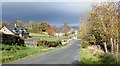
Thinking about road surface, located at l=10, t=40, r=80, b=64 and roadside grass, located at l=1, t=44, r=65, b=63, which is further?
roadside grass, located at l=1, t=44, r=65, b=63

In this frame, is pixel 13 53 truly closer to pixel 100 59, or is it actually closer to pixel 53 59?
pixel 53 59

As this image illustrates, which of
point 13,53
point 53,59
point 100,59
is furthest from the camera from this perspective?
point 13,53

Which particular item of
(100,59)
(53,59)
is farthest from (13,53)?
(100,59)

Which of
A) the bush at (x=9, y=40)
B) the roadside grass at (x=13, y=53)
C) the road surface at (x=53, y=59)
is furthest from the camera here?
the bush at (x=9, y=40)

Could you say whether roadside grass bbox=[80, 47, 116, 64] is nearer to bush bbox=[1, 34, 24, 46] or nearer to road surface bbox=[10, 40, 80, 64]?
road surface bbox=[10, 40, 80, 64]

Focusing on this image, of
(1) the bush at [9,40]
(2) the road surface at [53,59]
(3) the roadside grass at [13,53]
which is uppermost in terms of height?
(1) the bush at [9,40]

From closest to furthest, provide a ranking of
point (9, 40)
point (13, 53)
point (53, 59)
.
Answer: point (53, 59)
point (13, 53)
point (9, 40)

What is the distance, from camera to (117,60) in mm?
A: 18297

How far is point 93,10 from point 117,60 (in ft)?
43.9

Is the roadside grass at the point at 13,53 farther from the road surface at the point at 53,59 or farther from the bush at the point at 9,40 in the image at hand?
the bush at the point at 9,40

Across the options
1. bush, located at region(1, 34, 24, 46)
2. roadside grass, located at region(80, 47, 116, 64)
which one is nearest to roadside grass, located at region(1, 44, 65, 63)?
bush, located at region(1, 34, 24, 46)

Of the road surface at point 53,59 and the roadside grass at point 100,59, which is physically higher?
the roadside grass at point 100,59

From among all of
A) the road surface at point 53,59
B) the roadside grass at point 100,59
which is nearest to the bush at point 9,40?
the road surface at point 53,59

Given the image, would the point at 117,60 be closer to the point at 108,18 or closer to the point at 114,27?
the point at 114,27
